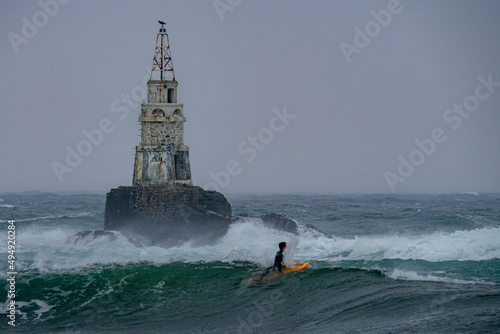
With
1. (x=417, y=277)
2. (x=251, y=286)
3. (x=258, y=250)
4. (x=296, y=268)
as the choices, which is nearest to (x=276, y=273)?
(x=296, y=268)

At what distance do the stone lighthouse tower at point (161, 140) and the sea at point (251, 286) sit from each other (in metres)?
3.53

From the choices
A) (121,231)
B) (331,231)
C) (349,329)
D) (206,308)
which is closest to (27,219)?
(121,231)

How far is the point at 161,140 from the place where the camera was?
3127 cm

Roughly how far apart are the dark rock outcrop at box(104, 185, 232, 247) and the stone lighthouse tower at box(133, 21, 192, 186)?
72 centimetres

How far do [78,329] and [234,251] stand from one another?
12.1 meters

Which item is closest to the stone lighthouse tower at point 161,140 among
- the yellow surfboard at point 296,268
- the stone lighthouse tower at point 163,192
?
the stone lighthouse tower at point 163,192

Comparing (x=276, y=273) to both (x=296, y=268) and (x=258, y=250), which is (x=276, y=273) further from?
(x=258, y=250)

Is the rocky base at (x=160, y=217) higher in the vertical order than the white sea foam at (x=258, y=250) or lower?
higher

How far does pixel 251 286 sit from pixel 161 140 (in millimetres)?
12859

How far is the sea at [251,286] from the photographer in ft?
51.7

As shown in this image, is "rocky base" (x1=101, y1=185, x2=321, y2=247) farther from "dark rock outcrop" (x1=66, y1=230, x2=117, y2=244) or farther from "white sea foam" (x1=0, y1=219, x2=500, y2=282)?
"white sea foam" (x1=0, y1=219, x2=500, y2=282)

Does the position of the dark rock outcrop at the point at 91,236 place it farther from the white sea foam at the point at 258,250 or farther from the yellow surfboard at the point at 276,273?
the yellow surfboard at the point at 276,273

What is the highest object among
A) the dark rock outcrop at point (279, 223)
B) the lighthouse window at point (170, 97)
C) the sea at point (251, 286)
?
the lighthouse window at point (170, 97)

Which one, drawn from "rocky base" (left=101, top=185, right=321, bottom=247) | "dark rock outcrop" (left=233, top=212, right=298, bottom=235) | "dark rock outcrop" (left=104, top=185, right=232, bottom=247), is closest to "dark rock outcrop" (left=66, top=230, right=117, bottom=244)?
"rocky base" (left=101, top=185, right=321, bottom=247)
